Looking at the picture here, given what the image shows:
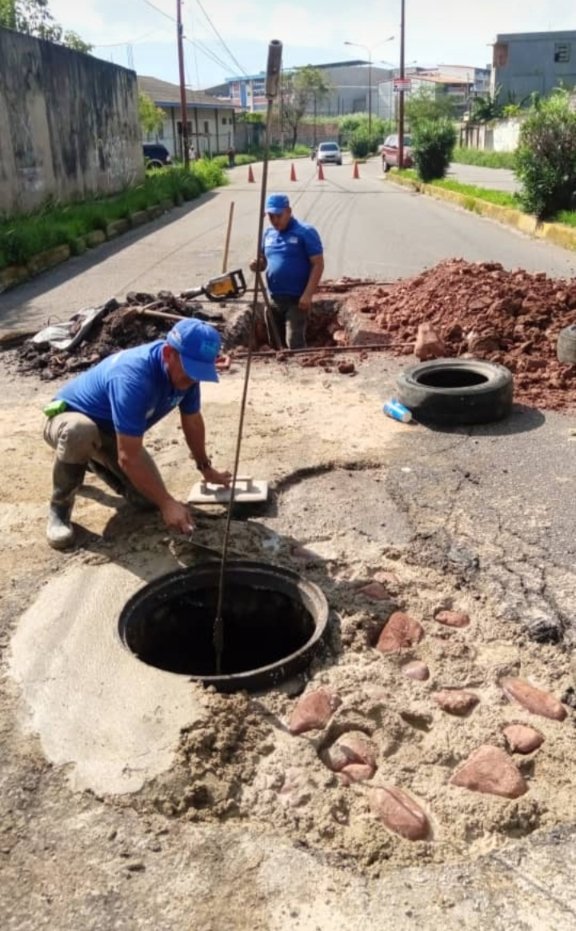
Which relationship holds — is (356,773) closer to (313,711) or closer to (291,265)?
(313,711)

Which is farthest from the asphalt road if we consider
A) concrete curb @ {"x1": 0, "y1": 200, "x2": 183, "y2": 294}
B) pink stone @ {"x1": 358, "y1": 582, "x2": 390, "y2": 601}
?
pink stone @ {"x1": 358, "y1": 582, "x2": 390, "y2": 601}

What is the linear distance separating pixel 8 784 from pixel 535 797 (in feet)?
5.53

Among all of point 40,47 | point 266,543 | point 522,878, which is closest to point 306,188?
point 40,47

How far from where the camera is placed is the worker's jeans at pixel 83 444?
408 cm

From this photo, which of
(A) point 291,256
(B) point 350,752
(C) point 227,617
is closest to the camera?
(B) point 350,752

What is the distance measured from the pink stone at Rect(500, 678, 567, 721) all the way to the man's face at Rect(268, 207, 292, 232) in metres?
5.60

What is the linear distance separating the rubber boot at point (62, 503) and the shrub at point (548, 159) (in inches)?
542

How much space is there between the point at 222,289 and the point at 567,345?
4.23 metres

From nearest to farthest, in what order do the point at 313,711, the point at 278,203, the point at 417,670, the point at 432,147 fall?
the point at 313,711, the point at 417,670, the point at 278,203, the point at 432,147

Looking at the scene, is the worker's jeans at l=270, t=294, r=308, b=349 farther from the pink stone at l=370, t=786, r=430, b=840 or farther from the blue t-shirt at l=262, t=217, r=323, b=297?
the pink stone at l=370, t=786, r=430, b=840

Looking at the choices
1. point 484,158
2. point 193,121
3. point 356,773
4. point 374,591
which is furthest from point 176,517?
point 193,121

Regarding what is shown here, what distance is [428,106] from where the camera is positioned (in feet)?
208

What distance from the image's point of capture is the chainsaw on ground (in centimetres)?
949

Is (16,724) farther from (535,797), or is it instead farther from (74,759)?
(535,797)
